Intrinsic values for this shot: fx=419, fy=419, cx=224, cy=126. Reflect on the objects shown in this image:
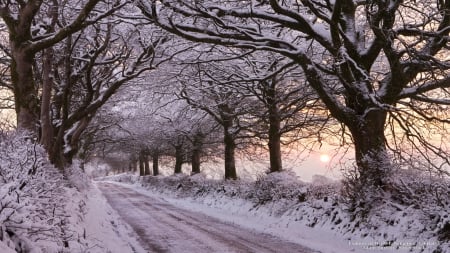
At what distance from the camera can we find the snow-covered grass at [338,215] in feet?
28.0

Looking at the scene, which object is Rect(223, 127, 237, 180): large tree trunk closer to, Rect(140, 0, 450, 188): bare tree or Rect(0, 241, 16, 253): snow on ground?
Rect(140, 0, 450, 188): bare tree

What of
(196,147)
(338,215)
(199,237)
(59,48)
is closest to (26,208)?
(199,237)

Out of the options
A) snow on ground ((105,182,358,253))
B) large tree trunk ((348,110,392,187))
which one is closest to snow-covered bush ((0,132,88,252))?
snow on ground ((105,182,358,253))

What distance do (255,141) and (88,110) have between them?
12046 mm

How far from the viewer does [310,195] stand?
14008 millimetres

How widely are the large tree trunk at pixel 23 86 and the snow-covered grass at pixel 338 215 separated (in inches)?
292

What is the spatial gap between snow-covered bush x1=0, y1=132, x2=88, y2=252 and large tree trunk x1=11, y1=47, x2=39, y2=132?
3.43 metres

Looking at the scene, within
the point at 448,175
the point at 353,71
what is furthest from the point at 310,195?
the point at 448,175

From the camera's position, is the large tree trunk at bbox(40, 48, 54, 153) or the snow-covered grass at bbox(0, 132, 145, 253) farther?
the large tree trunk at bbox(40, 48, 54, 153)

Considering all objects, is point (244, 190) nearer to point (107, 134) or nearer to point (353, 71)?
point (353, 71)

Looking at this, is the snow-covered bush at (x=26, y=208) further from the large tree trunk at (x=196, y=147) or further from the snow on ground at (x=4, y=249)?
the large tree trunk at (x=196, y=147)

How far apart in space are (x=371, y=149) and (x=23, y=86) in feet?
29.9

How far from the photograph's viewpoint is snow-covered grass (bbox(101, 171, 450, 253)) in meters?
8.54

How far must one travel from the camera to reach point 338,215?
37.9 feet
